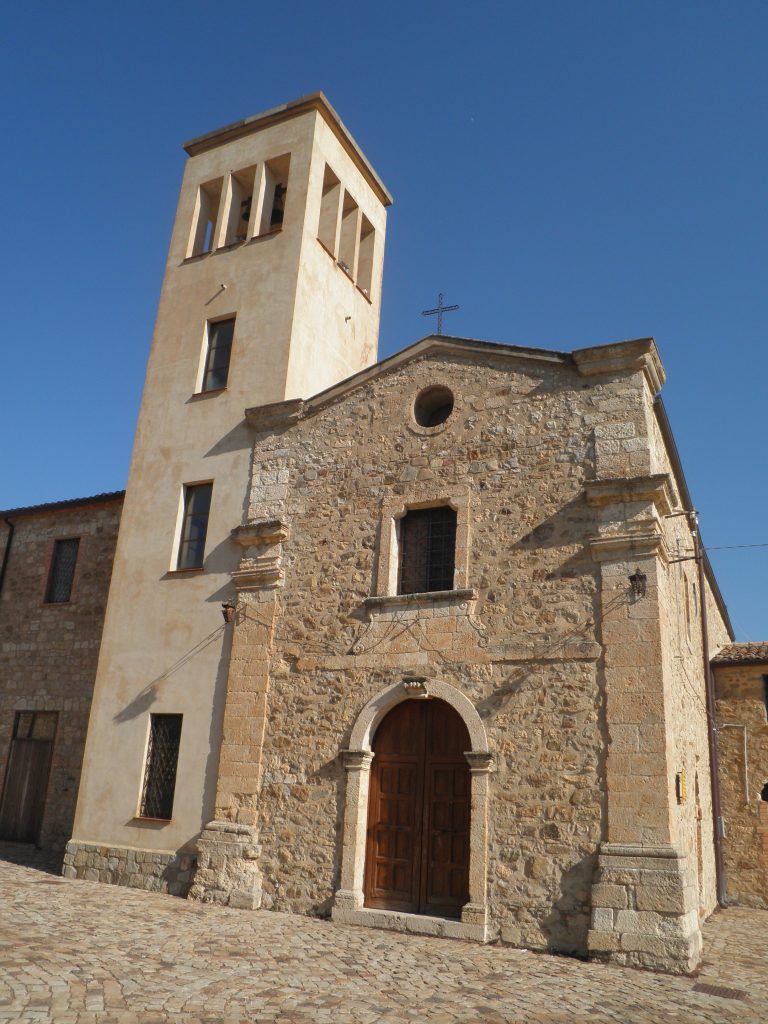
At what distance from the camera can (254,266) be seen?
13930 mm

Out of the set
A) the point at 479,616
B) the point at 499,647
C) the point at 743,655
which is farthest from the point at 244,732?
the point at 743,655

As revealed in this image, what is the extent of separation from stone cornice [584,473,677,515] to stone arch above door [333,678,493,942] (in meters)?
2.87

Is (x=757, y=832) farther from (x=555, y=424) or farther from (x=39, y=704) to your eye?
(x=39, y=704)

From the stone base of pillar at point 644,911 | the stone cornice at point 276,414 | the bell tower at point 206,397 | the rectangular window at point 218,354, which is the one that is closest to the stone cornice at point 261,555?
the bell tower at point 206,397

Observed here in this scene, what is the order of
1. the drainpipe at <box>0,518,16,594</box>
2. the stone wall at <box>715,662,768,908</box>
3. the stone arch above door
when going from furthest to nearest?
1. the drainpipe at <box>0,518,16,594</box>
2. the stone wall at <box>715,662,768,908</box>
3. the stone arch above door

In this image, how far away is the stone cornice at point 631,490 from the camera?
9195 mm

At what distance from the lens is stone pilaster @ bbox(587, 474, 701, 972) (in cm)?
779

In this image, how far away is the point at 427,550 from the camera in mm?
10695

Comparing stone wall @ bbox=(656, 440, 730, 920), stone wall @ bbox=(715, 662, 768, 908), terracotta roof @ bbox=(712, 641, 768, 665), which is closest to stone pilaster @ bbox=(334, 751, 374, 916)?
stone wall @ bbox=(656, 440, 730, 920)

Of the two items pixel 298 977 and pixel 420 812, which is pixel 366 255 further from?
pixel 298 977

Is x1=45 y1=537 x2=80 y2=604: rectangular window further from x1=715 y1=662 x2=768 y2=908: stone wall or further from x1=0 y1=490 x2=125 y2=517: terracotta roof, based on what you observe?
x1=715 y1=662 x2=768 y2=908: stone wall

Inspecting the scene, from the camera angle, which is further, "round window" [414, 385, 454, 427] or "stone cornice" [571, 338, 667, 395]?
"round window" [414, 385, 454, 427]

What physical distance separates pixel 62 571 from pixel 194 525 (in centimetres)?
470

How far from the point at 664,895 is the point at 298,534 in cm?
647
